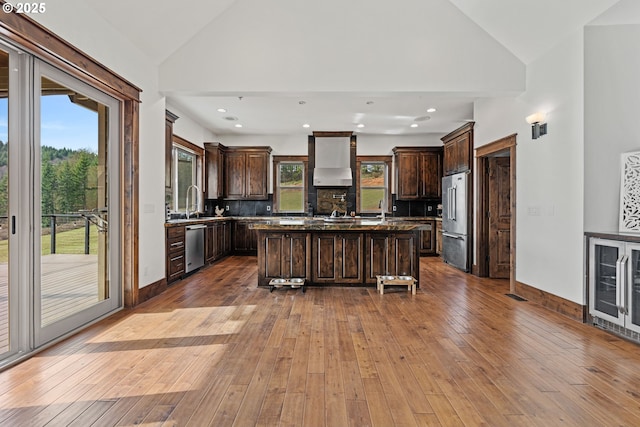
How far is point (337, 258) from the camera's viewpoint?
4848 mm

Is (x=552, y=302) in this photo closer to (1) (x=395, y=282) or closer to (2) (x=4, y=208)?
(1) (x=395, y=282)

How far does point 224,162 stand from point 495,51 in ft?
19.6

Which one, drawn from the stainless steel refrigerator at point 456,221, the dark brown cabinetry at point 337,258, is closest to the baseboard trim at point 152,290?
the dark brown cabinetry at point 337,258

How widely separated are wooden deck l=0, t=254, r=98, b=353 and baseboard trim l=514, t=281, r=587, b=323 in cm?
473

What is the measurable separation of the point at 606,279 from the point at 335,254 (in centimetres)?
291

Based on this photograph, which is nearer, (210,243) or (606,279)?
(606,279)

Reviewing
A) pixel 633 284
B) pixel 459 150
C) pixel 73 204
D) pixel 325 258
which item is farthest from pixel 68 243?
pixel 459 150

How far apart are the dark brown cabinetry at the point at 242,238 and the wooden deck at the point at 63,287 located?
14.8 ft

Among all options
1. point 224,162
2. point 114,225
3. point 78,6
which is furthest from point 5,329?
point 224,162

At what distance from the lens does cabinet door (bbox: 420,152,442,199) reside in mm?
8148

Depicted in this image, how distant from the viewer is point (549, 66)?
12.9 ft

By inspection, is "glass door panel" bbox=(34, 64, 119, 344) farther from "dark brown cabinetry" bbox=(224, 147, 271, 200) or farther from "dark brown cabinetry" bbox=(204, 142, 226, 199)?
"dark brown cabinetry" bbox=(224, 147, 271, 200)

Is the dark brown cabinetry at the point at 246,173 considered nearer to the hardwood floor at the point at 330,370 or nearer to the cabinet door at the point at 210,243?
the cabinet door at the point at 210,243

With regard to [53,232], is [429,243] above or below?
below
